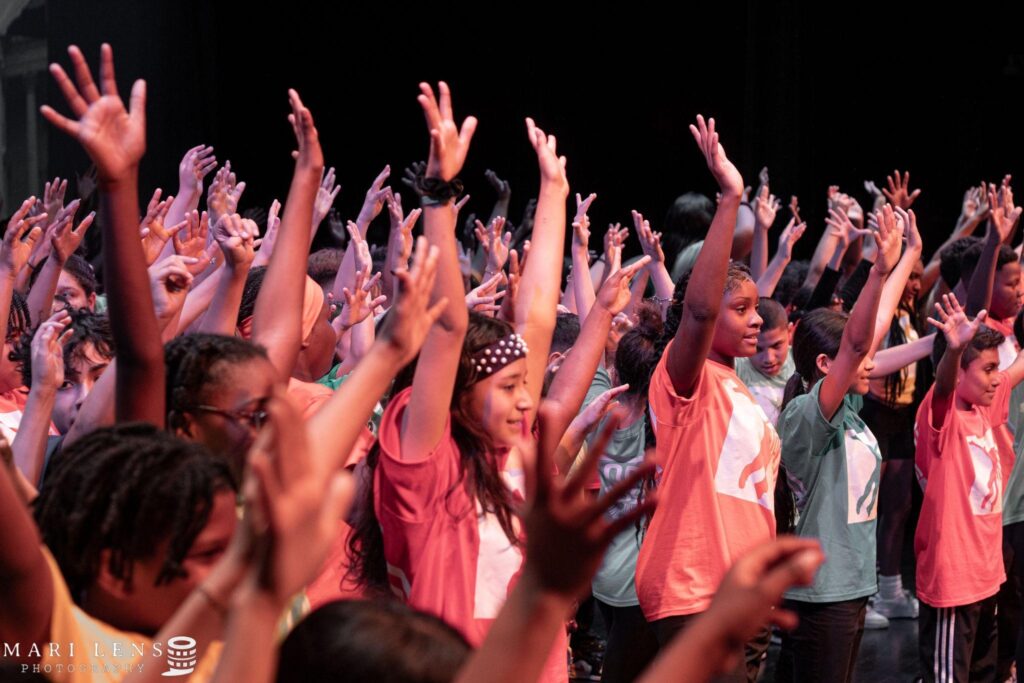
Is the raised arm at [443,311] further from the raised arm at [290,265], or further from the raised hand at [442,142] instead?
the raised arm at [290,265]

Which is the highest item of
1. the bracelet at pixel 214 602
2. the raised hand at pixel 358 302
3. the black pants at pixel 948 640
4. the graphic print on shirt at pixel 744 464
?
the raised hand at pixel 358 302

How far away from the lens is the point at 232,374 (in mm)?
1884

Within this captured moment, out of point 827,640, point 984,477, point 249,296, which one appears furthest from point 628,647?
point 249,296

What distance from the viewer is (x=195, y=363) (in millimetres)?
1908

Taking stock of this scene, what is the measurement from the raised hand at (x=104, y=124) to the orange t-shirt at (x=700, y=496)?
1.66 meters

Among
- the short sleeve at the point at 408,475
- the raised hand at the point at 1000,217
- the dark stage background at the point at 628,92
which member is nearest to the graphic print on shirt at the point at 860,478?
the raised hand at the point at 1000,217

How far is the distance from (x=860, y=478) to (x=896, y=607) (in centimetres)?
229

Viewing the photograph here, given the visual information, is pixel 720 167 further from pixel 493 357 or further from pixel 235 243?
pixel 235 243

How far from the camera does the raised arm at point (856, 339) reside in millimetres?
3383

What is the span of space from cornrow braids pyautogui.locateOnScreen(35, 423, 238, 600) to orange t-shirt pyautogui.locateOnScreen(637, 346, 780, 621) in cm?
174

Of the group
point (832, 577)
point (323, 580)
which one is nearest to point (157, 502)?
point (323, 580)

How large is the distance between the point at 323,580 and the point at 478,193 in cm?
585

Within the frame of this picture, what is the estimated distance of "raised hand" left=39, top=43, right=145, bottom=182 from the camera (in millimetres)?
1683

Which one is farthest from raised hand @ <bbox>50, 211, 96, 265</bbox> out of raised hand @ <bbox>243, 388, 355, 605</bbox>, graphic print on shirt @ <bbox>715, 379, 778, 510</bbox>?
raised hand @ <bbox>243, 388, 355, 605</bbox>
